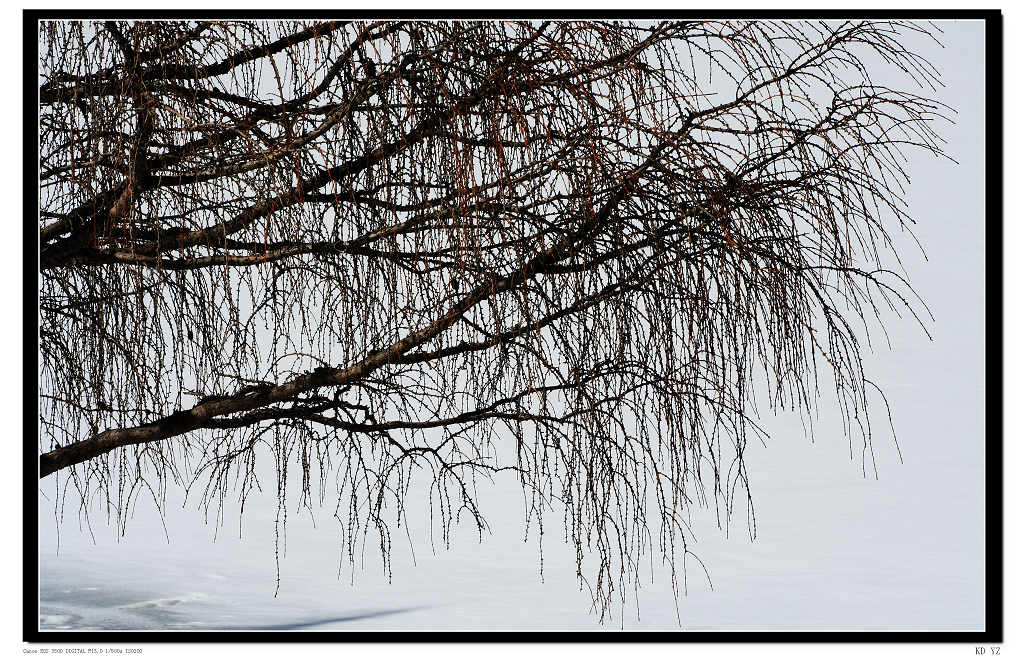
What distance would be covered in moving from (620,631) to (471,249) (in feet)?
2.72

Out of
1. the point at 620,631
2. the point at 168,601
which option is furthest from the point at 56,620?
the point at 620,631

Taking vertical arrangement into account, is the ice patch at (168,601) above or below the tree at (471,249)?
below

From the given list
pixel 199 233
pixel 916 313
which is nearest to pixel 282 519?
pixel 199 233

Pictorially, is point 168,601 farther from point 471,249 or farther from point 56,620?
point 471,249

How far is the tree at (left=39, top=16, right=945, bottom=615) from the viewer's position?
173cm

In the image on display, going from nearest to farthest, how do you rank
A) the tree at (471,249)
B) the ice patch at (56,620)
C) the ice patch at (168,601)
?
the tree at (471,249) → the ice patch at (56,620) → the ice patch at (168,601)

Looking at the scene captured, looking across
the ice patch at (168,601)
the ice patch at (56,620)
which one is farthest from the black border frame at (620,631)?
the ice patch at (168,601)

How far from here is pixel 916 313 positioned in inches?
82.8

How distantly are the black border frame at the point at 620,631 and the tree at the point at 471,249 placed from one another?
49 millimetres

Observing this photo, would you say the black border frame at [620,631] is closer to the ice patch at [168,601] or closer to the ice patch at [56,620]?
the ice patch at [56,620]

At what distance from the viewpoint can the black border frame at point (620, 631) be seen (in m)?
2.05

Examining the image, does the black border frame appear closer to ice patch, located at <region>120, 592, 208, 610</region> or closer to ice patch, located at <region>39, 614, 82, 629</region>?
ice patch, located at <region>39, 614, 82, 629</region>
